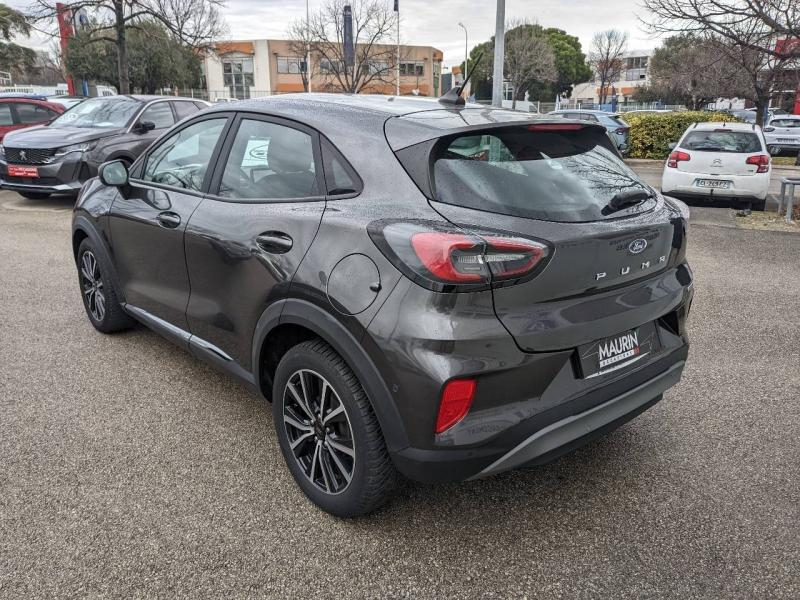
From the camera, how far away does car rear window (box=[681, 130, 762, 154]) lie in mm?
10531

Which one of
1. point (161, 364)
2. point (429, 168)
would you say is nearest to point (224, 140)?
point (429, 168)

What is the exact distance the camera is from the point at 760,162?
10.2 meters

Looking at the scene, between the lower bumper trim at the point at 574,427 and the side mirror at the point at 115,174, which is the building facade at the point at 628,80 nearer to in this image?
the side mirror at the point at 115,174

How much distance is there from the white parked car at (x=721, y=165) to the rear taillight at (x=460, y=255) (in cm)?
958

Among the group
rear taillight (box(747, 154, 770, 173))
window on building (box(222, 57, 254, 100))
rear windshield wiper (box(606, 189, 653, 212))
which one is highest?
window on building (box(222, 57, 254, 100))

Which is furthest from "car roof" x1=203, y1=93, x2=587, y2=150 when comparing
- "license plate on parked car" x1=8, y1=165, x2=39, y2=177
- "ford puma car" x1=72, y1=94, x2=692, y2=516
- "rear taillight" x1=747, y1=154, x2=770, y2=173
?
"rear taillight" x1=747, y1=154, x2=770, y2=173

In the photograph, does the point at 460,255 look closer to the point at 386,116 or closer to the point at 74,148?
the point at 386,116

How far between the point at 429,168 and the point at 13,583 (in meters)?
2.11

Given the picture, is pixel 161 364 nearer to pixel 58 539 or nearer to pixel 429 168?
pixel 58 539

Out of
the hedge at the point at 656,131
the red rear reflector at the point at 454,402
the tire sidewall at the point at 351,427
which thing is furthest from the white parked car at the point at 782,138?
the red rear reflector at the point at 454,402

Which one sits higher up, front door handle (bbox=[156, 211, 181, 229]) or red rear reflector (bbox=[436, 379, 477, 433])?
front door handle (bbox=[156, 211, 181, 229])

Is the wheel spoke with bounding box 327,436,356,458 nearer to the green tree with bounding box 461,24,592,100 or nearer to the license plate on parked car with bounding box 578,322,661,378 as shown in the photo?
the license plate on parked car with bounding box 578,322,661,378

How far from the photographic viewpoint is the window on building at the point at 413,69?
71250 mm

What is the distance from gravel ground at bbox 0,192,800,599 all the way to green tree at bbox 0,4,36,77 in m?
33.7
